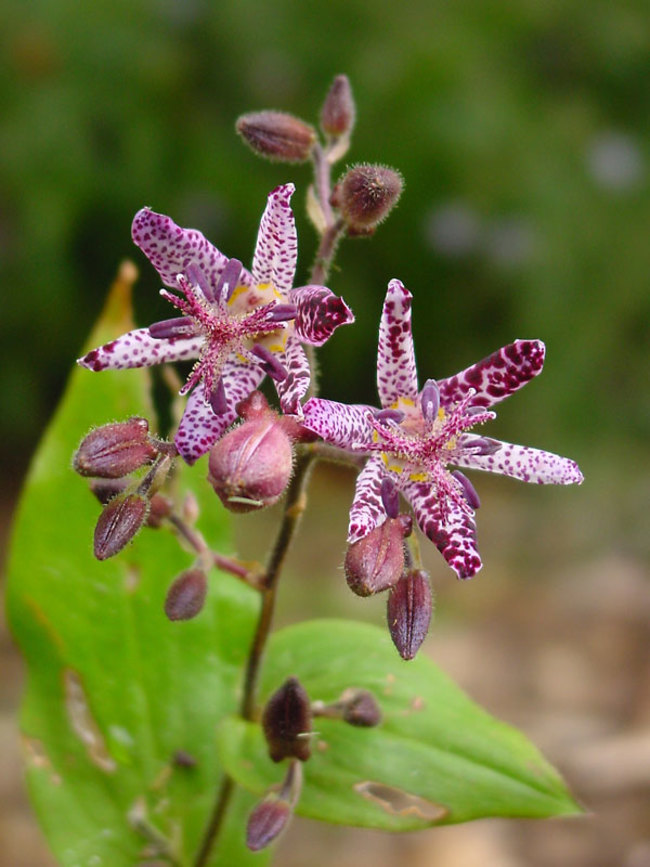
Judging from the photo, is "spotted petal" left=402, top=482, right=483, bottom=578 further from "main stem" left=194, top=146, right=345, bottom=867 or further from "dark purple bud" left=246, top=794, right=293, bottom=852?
"dark purple bud" left=246, top=794, right=293, bottom=852

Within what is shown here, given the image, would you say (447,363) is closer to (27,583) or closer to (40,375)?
(40,375)

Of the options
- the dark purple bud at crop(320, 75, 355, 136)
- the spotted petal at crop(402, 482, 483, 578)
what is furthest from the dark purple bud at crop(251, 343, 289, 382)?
the dark purple bud at crop(320, 75, 355, 136)

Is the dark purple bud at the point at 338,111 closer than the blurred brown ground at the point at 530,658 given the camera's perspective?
Yes

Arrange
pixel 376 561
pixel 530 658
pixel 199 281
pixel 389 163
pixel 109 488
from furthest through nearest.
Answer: pixel 389 163 → pixel 530 658 → pixel 109 488 → pixel 199 281 → pixel 376 561

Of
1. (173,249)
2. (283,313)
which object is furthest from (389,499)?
(173,249)

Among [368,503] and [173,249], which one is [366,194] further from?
[368,503]

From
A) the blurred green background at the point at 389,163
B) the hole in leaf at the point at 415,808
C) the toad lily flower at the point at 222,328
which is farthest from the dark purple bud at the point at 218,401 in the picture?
the blurred green background at the point at 389,163

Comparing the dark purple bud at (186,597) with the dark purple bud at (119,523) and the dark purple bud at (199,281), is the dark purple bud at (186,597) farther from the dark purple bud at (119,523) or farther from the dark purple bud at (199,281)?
the dark purple bud at (199,281)
